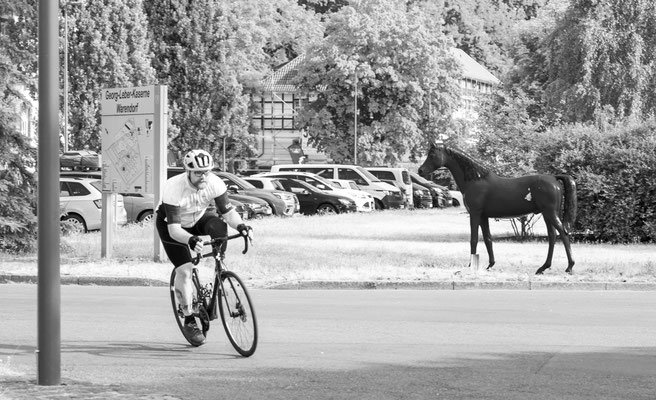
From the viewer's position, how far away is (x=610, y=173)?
2633 centimetres

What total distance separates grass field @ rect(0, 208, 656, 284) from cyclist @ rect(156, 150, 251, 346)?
763 centimetres

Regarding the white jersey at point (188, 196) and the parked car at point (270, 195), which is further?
the parked car at point (270, 195)

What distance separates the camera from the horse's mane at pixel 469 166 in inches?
807

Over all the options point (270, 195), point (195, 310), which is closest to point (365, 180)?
point (270, 195)

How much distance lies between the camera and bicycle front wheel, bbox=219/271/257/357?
32.9 ft

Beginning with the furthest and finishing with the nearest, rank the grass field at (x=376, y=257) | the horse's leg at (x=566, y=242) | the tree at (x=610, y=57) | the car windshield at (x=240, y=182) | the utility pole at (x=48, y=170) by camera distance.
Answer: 1. the tree at (x=610, y=57)
2. the car windshield at (x=240, y=182)
3. the horse's leg at (x=566, y=242)
4. the grass field at (x=376, y=257)
5. the utility pole at (x=48, y=170)

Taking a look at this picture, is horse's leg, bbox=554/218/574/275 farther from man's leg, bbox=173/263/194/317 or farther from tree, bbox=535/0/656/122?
tree, bbox=535/0/656/122

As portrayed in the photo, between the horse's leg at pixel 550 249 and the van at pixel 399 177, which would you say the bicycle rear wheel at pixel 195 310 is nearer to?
the horse's leg at pixel 550 249

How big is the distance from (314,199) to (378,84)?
3767 centimetres

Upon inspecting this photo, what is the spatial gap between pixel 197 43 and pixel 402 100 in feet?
48.4

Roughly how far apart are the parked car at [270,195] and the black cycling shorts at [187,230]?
97.1 feet

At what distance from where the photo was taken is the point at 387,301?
15648 mm

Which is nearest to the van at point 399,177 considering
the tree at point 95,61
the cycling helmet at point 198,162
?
the tree at point 95,61

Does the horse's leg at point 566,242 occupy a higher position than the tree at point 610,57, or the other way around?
the tree at point 610,57
